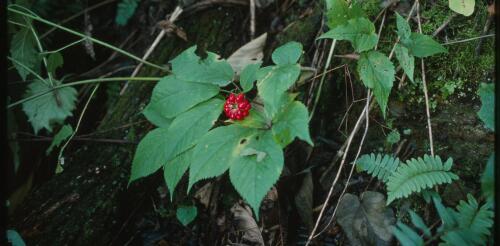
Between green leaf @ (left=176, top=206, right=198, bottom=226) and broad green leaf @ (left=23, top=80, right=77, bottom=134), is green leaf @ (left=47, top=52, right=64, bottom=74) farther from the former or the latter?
green leaf @ (left=176, top=206, right=198, bottom=226)

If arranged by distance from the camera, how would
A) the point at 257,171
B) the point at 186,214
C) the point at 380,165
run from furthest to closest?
1. the point at 186,214
2. the point at 380,165
3. the point at 257,171

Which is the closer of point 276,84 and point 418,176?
point 276,84

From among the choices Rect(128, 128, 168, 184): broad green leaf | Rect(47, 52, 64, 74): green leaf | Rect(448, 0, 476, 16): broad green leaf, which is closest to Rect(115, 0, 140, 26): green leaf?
Rect(47, 52, 64, 74): green leaf

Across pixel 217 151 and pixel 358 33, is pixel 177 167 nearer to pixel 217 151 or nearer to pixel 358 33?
pixel 217 151

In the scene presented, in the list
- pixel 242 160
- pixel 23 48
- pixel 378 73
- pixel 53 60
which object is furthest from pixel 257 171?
pixel 23 48

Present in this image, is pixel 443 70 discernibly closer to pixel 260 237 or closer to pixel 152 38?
pixel 260 237

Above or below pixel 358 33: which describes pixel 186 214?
below
